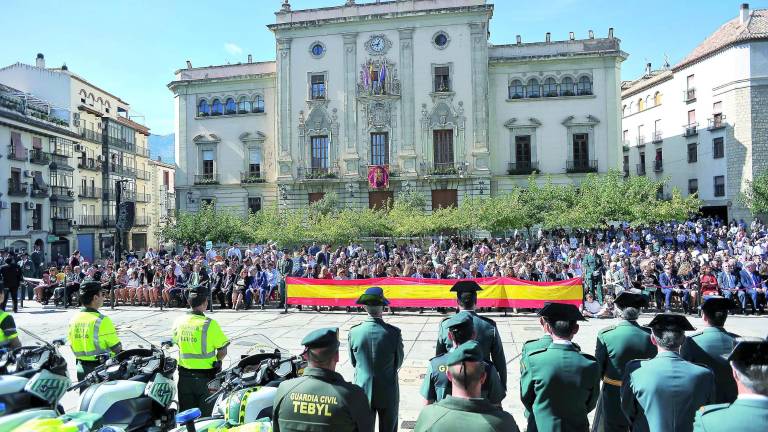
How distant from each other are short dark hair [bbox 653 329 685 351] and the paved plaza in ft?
11.2

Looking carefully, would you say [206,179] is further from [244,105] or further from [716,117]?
[716,117]

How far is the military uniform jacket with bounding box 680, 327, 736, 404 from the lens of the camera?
5.39 m

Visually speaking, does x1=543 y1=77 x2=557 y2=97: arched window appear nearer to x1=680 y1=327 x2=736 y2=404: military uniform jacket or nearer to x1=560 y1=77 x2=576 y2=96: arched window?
x1=560 y1=77 x2=576 y2=96: arched window

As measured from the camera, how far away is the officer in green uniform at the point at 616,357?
18.3ft

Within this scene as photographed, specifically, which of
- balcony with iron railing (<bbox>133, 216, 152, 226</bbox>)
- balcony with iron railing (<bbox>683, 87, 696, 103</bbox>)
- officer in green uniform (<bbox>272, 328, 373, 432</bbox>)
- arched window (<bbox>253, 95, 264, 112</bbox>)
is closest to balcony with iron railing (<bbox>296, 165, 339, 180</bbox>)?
arched window (<bbox>253, 95, 264, 112</bbox>)

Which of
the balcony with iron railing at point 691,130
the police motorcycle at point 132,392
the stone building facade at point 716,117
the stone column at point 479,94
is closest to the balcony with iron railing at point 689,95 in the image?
the stone building facade at point 716,117

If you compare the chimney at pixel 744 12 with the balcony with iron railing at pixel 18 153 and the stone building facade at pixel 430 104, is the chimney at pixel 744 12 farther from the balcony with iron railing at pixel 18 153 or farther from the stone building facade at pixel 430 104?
the balcony with iron railing at pixel 18 153

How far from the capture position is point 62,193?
4444cm

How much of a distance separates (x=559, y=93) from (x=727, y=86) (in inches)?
452

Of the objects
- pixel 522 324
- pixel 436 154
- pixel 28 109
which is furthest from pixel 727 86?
pixel 28 109

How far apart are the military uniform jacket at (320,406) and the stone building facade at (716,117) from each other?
40.7 metres

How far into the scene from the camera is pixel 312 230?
30.8 metres

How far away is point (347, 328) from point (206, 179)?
33.6 meters

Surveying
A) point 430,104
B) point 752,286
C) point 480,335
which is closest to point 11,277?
point 480,335
